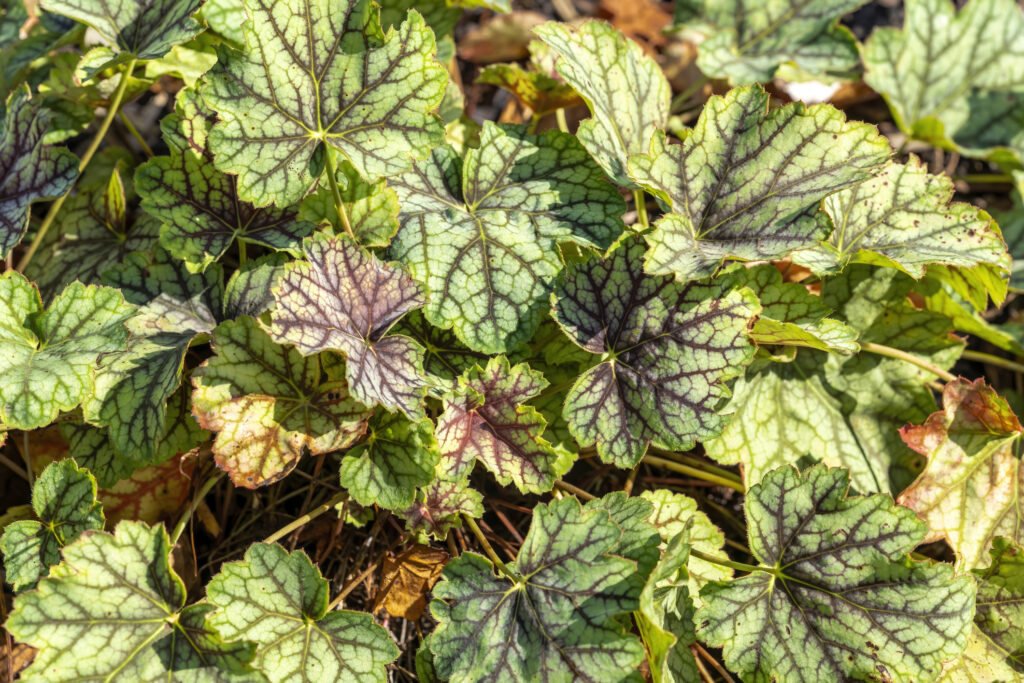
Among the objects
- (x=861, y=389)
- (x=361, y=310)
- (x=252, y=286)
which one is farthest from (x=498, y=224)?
(x=861, y=389)

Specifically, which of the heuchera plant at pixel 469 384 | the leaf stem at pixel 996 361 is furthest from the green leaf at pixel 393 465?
the leaf stem at pixel 996 361

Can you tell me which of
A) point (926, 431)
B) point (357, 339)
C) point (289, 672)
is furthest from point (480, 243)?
point (926, 431)

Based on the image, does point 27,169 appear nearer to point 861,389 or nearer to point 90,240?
point 90,240

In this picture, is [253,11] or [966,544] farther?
[966,544]

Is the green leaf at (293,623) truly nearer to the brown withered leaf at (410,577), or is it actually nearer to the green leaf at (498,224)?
the brown withered leaf at (410,577)

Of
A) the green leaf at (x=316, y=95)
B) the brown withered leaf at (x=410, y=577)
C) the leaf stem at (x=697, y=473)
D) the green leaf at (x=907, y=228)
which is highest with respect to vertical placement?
the green leaf at (x=316, y=95)

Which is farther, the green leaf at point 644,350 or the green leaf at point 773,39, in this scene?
the green leaf at point 773,39

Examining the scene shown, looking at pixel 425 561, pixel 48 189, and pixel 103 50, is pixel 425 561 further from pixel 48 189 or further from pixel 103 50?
pixel 103 50

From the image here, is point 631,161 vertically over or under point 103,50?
under
